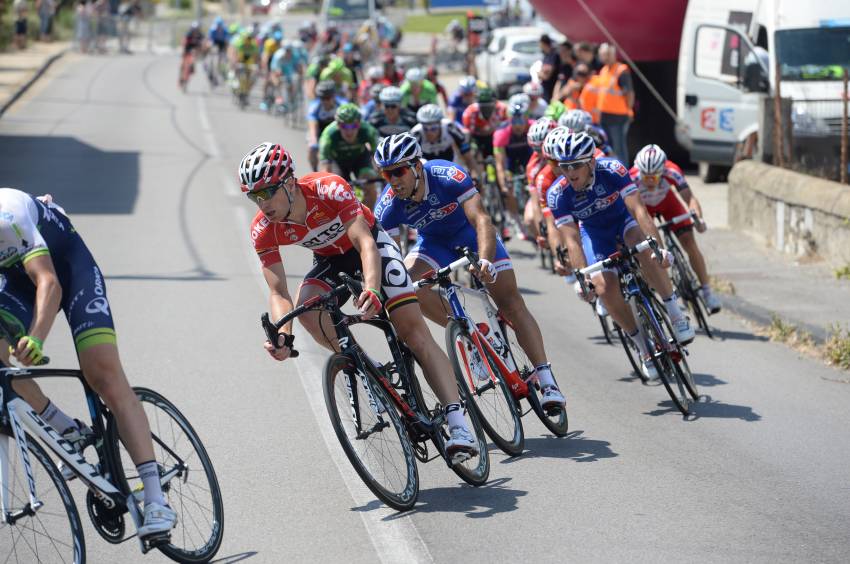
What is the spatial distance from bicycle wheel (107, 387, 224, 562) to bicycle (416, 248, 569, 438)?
1.75 metres

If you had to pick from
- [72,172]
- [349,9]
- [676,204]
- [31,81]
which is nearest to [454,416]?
[676,204]

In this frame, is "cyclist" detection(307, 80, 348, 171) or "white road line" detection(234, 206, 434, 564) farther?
"cyclist" detection(307, 80, 348, 171)

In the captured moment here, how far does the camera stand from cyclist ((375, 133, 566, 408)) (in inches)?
302

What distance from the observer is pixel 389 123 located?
1653cm

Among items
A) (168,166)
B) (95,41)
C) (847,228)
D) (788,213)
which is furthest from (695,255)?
(95,41)

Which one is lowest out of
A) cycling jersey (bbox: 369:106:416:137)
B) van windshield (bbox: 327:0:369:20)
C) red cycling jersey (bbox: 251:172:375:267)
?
cycling jersey (bbox: 369:106:416:137)

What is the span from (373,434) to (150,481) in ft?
4.03

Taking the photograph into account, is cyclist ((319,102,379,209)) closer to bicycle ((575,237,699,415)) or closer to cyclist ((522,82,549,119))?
cyclist ((522,82,549,119))

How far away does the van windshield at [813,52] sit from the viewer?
17719mm

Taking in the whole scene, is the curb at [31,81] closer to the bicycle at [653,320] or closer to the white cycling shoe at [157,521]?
the bicycle at [653,320]

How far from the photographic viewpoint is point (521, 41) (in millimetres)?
36719

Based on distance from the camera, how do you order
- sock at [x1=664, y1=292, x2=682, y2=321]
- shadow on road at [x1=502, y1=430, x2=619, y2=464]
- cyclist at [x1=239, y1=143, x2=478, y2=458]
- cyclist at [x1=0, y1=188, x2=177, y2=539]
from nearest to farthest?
cyclist at [x1=0, y1=188, x2=177, y2=539] → cyclist at [x1=239, y1=143, x2=478, y2=458] → shadow on road at [x1=502, y1=430, x2=619, y2=464] → sock at [x1=664, y1=292, x2=682, y2=321]

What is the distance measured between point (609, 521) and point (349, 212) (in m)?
2.01

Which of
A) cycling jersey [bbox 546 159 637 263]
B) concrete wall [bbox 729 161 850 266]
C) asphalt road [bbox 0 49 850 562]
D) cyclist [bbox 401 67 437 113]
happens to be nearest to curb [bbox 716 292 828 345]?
asphalt road [bbox 0 49 850 562]
